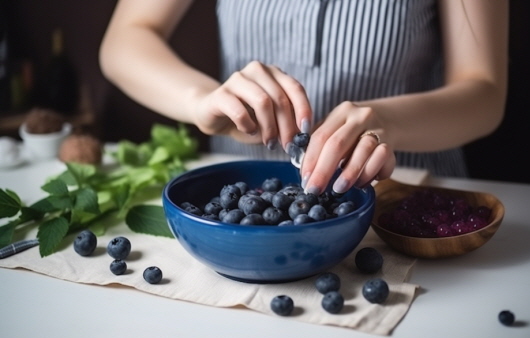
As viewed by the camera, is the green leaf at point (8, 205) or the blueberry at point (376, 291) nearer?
the blueberry at point (376, 291)

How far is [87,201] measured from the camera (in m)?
1.05

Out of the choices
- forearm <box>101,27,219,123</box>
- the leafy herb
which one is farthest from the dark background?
the leafy herb

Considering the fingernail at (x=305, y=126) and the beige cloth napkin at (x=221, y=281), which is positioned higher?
the fingernail at (x=305, y=126)

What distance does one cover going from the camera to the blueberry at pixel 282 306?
77cm

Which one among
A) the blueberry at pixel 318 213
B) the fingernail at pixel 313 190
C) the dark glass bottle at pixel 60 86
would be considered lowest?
the dark glass bottle at pixel 60 86

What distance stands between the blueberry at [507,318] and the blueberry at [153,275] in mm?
468

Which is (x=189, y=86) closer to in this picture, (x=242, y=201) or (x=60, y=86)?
(x=242, y=201)

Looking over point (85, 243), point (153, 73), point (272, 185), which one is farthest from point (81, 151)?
point (272, 185)

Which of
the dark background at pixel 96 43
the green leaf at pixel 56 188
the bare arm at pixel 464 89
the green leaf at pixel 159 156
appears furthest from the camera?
the dark background at pixel 96 43

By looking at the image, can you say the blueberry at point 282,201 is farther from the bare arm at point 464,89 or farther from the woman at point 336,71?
the bare arm at point 464,89

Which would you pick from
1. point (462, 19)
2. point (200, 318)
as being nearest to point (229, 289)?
point (200, 318)

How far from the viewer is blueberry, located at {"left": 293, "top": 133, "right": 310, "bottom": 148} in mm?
917

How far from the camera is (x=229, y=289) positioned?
0.84 meters

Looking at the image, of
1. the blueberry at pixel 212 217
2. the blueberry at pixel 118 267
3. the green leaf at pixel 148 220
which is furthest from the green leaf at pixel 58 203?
the blueberry at pixel 212 217
